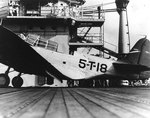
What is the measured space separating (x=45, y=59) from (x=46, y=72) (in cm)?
87

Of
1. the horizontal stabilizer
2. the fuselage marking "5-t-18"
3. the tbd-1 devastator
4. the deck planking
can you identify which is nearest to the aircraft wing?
the tbd-1 devastator

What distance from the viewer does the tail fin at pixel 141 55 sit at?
59.1 feet

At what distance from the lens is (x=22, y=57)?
1520 centimetres

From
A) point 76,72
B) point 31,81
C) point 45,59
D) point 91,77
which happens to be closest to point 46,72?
point 45,59

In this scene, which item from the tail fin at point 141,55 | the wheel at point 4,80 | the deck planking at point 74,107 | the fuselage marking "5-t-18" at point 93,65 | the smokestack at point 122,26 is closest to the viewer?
the deck planking at point 74,107

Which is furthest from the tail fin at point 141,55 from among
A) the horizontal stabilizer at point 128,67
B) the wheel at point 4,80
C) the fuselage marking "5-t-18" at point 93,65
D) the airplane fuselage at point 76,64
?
the wheel at point 4,80

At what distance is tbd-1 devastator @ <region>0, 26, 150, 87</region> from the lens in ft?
49.4

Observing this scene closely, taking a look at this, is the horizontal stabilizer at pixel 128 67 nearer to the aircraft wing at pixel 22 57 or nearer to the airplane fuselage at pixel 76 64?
the airplane fuselage at pixel 76 64

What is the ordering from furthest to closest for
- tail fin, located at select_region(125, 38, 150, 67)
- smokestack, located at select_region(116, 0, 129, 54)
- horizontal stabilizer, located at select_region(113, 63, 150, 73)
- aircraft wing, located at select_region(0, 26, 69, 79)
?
smokestack, located at select_region(116, 0, 129, 54)
tail fin, located at select_region(125, 38, 150, 67)
horizontal stabilizer, located at select_region(113, 63, 150, 73)
aircraft wing, located at select_region(0, 26, 69, 79)

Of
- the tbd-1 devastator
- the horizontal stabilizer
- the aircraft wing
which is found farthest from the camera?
the horizontal stabilizer

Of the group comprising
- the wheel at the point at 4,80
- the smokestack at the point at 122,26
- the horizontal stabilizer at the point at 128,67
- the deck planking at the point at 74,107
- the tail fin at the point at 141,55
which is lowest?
the deck planking at the point at 74,107

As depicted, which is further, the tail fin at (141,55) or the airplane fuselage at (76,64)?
the tail fin at (141,55)

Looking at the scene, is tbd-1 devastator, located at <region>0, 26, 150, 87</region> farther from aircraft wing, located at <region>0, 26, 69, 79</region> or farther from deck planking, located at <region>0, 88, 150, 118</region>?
deck planking, located at <region>0, 88, 150, 118</region>

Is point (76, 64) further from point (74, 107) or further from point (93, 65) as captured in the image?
point (74, 107)
